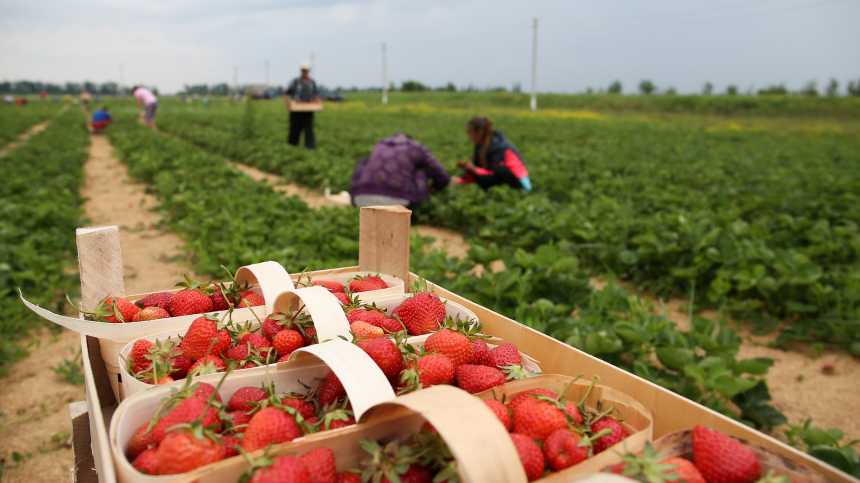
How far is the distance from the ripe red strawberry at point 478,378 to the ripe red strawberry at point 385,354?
0.53 ft

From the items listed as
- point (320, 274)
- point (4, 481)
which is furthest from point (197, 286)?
point (4, 481)

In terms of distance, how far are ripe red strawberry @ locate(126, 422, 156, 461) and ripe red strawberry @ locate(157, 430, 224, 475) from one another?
0.09 metres

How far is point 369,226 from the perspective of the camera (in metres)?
2.11

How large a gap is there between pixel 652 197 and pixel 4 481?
24.5ft

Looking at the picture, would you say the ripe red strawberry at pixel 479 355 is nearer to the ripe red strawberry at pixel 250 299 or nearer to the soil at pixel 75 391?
the ripe red strawberry at pixel 250 299

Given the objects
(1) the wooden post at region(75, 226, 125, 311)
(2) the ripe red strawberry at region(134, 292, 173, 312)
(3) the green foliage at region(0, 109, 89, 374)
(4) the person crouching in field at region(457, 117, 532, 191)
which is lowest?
(3) the green foliage at region(0, 109, 89, 374)

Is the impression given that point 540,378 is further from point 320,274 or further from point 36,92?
point 36,92

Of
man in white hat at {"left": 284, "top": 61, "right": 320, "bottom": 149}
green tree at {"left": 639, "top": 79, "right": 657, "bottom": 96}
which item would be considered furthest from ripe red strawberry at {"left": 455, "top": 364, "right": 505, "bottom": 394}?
green tree at {"left": 639, "top": 79, "right": 657, "bottom": 96}

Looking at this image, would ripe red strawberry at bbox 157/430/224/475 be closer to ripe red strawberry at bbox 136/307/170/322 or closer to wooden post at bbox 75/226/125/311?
ripe red strawberry at bbox 136/307/170/322

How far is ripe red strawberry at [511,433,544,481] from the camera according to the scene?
102 centimetres

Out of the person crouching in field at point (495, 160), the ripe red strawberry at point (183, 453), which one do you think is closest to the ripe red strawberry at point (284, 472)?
the ripe red strawberry at point (183, 453)

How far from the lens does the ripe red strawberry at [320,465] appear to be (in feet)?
3.20

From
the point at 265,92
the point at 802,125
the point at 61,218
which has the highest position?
the point at 265,92

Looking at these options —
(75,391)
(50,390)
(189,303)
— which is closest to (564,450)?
(189,303)
